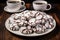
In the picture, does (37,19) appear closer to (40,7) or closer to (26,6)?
(40,7)

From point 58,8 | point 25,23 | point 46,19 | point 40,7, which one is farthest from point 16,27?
point 58,8

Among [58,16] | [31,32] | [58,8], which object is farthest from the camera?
[58,8]

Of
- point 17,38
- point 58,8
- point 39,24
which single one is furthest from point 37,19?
point 58,8

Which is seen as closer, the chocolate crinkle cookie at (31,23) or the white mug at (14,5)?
the chocolate crinkle cookie at (31,23)

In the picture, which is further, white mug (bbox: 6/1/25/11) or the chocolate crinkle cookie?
white mug (bbox: 6/1/25/11)

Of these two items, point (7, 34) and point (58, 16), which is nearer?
point (7, 34)

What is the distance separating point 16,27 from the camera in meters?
0.76

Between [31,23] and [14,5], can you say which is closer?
[31,23]

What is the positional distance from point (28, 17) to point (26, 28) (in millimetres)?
101

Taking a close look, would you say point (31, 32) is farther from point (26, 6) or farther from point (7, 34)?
point (26, 6)

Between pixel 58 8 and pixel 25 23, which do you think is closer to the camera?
pixel 25 23

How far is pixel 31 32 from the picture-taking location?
2.43 feet

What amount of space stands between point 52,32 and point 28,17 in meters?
0.16

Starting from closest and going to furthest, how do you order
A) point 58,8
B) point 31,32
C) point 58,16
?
point 31,32 → point 58,16 → point 58,8
